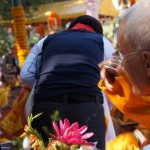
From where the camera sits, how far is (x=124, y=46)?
137cm

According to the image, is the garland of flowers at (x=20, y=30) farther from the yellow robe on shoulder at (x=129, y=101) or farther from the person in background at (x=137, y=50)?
the person in background at (x=137, y=50)

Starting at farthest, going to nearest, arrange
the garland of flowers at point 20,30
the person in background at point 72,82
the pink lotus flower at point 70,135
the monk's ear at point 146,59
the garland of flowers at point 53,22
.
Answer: the garland of flowers at point 53,22 < the garland of flowers at point 20,30 < the person in background at point 72,82 < the pink lotus flower at point 70,135 < the monk's ear at point 146,59

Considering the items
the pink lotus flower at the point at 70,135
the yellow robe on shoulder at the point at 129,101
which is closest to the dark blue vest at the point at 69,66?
the yellow robe on shoulder at the point at 129,101

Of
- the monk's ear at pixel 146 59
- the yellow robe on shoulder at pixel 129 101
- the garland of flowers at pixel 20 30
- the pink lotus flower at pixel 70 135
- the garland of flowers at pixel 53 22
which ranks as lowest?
the garland of flowers at pixel 53 22

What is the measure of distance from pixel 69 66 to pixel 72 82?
12 centimetres

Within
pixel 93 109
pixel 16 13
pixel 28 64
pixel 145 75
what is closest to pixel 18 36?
pixel 16 13

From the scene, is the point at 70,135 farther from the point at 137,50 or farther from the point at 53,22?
the point at 53,22

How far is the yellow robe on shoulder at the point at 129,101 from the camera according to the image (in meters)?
1.59

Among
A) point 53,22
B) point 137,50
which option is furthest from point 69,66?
point 53,22

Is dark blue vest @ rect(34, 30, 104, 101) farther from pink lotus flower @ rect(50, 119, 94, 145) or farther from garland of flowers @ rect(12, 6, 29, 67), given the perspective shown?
garland of flowers @ rect(12, 6, 29, 67)

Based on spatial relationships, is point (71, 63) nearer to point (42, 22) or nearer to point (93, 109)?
point (93, 109)

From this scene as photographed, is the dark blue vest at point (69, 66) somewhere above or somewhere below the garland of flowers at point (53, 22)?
above

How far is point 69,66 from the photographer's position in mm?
3094

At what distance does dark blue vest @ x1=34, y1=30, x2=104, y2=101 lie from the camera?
3.07 metres
